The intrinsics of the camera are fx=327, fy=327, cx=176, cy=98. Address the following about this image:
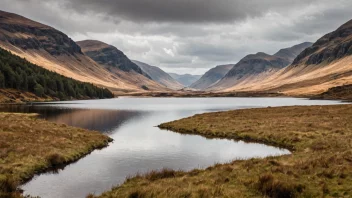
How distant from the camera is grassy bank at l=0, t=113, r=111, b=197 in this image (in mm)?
26378

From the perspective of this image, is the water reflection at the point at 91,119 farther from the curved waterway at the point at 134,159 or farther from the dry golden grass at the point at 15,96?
the dry golden grass at the point at 15,96

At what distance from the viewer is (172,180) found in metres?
23.4

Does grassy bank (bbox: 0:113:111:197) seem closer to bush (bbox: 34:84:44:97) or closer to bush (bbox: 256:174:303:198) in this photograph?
bush (bbox: 256:174:303:198)

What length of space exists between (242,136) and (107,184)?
2942 centimetres

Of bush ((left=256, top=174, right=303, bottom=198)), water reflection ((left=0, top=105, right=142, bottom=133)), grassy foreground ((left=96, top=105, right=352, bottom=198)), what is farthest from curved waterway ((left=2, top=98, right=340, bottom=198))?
water reflection ((left=0, top=105, right=142, bottom=133))

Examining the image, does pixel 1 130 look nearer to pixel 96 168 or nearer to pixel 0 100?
pixel 96 168

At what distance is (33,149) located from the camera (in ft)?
111

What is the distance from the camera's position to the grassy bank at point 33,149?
2638 cm

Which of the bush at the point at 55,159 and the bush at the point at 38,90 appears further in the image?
the bush at the point at 38,90

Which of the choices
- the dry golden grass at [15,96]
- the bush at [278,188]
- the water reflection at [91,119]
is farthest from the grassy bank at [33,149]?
the dry golden grass at [15,96]

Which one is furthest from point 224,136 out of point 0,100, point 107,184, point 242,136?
point 0,100

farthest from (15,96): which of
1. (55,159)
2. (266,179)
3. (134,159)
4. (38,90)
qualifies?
(266,179)

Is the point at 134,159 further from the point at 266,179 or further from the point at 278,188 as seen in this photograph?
the point at 278,188

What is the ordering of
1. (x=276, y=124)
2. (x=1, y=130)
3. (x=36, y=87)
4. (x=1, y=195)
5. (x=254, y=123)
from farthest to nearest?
(x=36, y=87)
(x=254, y=123)
(x=276, y=124)
(x=1, y=130)
(x=1, y=195)
